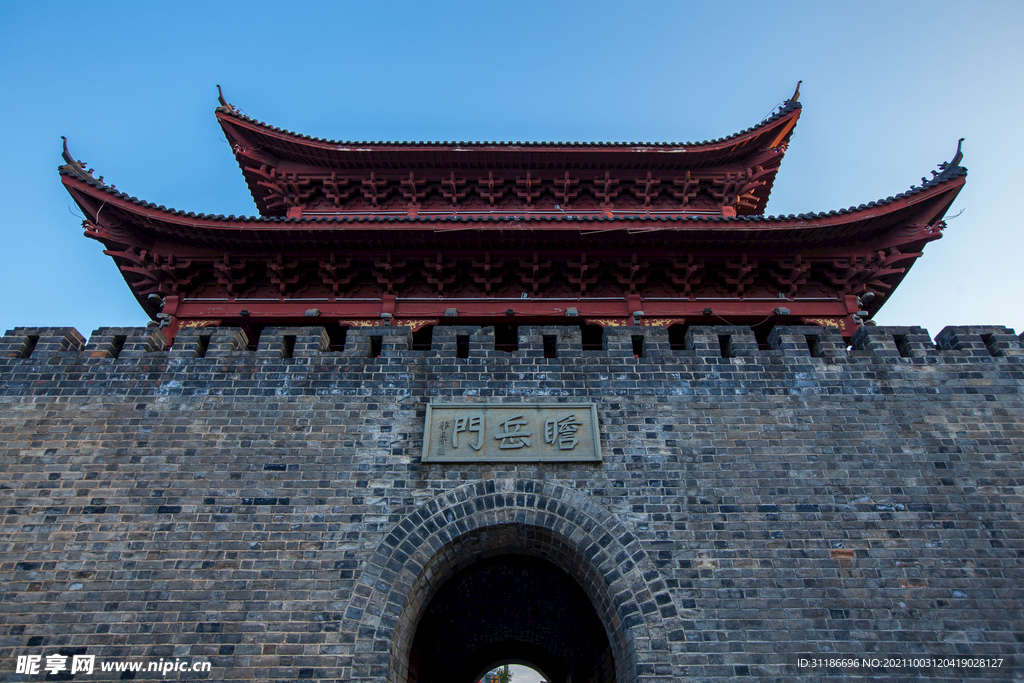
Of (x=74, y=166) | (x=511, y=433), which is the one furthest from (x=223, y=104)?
(x=511, y=433)

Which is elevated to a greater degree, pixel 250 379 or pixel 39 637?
pixel 250 379

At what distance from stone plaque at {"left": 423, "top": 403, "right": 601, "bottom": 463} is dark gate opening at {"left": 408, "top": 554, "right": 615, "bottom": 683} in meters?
1.25

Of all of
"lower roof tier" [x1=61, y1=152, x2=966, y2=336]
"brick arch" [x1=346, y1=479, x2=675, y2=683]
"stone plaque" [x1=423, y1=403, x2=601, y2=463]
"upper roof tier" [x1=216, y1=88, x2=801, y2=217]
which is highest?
"upper roof tier" [x1=216, y1=88, x2=801, y2=217]

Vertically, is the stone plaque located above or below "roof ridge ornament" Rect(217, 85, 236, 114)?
below

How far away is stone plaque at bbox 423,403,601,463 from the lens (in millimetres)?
6039

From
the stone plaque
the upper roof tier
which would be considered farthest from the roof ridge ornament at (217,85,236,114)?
the stone plaque

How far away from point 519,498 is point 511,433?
0.69 m

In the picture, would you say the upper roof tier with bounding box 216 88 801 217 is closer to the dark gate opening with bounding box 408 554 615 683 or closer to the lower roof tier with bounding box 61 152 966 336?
the lower roof tier with bounding box 61 152 966 336

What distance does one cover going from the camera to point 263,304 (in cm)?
822

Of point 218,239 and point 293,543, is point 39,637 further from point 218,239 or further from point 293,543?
point 218,239

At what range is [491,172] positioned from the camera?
980cm

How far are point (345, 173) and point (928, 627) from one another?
958 cm

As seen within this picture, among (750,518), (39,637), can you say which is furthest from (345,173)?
(750,518)

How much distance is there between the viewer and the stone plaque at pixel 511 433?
6039 millimetres
